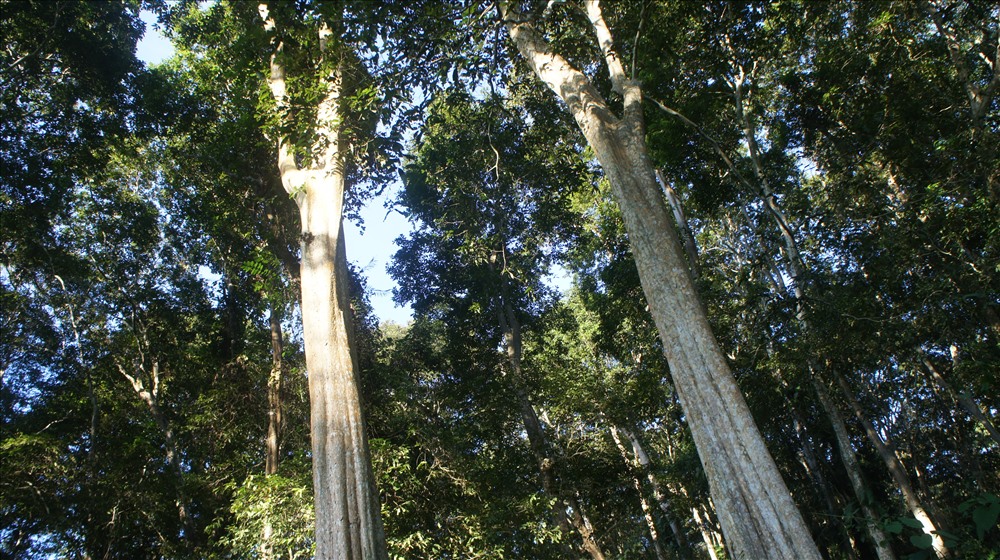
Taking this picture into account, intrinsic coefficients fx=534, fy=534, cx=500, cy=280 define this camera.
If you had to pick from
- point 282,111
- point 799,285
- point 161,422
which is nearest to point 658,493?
point 799,285

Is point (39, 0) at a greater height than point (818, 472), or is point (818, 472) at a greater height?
point (39, 0)

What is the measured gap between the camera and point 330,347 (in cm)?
530

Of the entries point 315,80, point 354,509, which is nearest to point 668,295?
point 354,509

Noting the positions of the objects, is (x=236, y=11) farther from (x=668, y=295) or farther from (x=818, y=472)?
(x=818, y=472)

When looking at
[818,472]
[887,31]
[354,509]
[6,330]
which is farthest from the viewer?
[818,472]

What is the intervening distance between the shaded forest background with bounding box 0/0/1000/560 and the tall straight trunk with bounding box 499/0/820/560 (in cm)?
168

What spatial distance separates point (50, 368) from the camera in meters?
11.1

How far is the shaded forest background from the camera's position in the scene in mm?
7500

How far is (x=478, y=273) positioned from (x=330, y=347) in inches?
283

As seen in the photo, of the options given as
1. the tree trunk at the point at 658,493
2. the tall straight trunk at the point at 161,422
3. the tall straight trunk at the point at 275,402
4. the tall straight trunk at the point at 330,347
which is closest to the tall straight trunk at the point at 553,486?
the tree trunk at the point at 658,493

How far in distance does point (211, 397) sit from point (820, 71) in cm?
1356

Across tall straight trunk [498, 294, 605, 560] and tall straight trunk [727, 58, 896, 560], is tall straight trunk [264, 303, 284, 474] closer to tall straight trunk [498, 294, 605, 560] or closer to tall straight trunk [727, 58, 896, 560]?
tall straight trunk [498, 294, 605, 560]

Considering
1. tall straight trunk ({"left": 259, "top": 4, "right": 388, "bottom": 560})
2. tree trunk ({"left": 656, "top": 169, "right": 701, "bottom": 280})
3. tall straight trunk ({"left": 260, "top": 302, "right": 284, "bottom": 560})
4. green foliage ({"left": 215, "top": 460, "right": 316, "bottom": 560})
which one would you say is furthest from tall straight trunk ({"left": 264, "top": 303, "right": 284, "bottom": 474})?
tree trunk ({"left": 656, "top": 169, "right": 701, "bottom": 280})

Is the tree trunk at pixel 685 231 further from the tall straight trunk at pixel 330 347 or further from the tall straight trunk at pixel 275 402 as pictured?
the tall straight trunk at pixel 275 402
